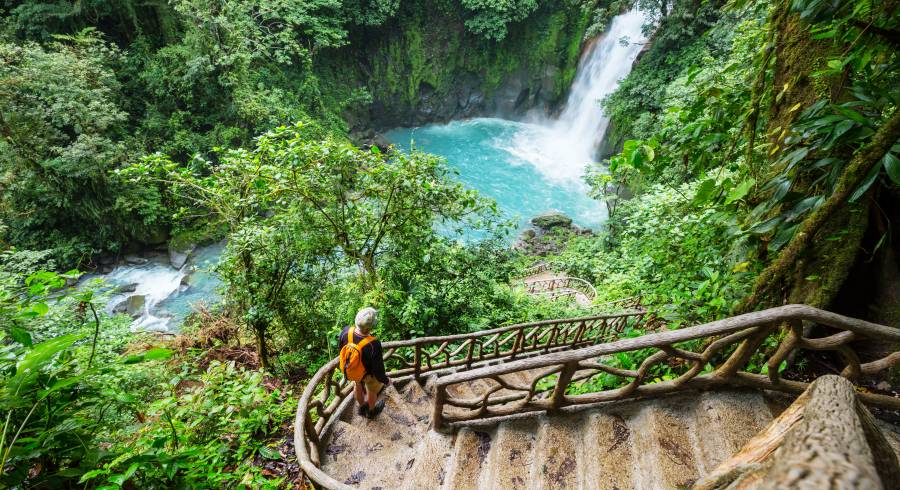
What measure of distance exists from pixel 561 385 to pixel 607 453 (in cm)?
50

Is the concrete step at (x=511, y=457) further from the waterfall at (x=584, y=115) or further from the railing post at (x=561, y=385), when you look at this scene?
the waterfall at (x=584, y=115)

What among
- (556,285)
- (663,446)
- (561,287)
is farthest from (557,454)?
(556,285)

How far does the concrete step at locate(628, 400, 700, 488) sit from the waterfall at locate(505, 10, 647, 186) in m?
18.8

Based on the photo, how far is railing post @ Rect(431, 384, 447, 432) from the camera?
3.00m

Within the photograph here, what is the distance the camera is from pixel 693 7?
1273 centimetres

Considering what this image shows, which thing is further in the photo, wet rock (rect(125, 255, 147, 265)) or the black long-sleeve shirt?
wet rock (rect(125, 255, 147, 265))

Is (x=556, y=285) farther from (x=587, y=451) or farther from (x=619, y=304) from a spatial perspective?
(x=587, y=451)

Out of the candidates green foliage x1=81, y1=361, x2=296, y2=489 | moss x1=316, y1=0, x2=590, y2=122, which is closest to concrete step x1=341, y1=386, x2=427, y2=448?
green foliage x1=81, y1=361, x2=296, y2=489

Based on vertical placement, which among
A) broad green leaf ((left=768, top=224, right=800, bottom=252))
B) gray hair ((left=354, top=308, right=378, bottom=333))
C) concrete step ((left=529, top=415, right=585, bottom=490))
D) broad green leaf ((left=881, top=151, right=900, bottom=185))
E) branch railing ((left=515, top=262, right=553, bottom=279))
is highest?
broad green leaf ((left=881, top=151, right=900, bottom=185))

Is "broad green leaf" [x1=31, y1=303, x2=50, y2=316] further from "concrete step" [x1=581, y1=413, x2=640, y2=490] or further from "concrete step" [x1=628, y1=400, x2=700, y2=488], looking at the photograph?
"concrete step" [x1=628, y1=400, x2=700, y2=488]

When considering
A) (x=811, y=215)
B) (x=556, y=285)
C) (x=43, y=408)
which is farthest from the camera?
(x=556, y=285)

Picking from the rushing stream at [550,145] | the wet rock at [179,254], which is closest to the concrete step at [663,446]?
the rushing stream at [550,145]

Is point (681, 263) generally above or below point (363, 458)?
above

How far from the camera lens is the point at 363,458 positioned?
3510 mm
